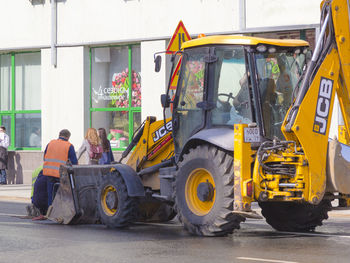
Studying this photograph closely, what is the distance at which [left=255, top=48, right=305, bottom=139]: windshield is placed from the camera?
11461 millimetres

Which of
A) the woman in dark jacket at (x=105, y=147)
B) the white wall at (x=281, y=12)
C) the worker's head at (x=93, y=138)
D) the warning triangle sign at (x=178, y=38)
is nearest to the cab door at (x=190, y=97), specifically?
the warning triangle sign at (x=178, y=38)

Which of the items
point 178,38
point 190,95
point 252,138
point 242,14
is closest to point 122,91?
point 242,14

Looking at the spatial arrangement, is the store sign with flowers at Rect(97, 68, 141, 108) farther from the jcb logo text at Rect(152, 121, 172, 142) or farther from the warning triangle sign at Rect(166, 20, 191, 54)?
the jcb logo text at Rect(152, 121, 172, 142)

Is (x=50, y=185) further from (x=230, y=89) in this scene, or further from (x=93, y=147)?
(x=93, y=147)

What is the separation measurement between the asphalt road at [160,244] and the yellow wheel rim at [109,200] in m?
0.30

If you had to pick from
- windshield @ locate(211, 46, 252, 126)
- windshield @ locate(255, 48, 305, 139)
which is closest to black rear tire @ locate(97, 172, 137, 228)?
windshield @ locate(211, 46, 252, 126)

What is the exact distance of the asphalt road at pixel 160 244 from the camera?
9.37m

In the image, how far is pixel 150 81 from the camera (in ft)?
75.1

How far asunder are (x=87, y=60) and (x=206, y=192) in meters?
13.4

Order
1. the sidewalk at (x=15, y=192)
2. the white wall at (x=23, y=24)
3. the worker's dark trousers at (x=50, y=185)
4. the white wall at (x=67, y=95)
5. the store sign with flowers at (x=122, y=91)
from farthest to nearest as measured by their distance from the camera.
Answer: the white wall at (x=23, y=24), the white wall at (x=67, y=95), the store sign with flowers at (x=122, y=91), the sidewalk at (x=15, y=192), the worker's dark trousers at (x=50, y=185)

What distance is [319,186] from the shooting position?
1069 centimetres

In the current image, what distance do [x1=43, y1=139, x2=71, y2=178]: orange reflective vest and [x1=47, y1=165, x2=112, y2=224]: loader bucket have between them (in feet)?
1.87

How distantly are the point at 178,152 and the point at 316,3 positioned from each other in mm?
8792

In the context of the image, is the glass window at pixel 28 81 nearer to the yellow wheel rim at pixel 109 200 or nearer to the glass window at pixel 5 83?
the glass window at pixel 5 83
